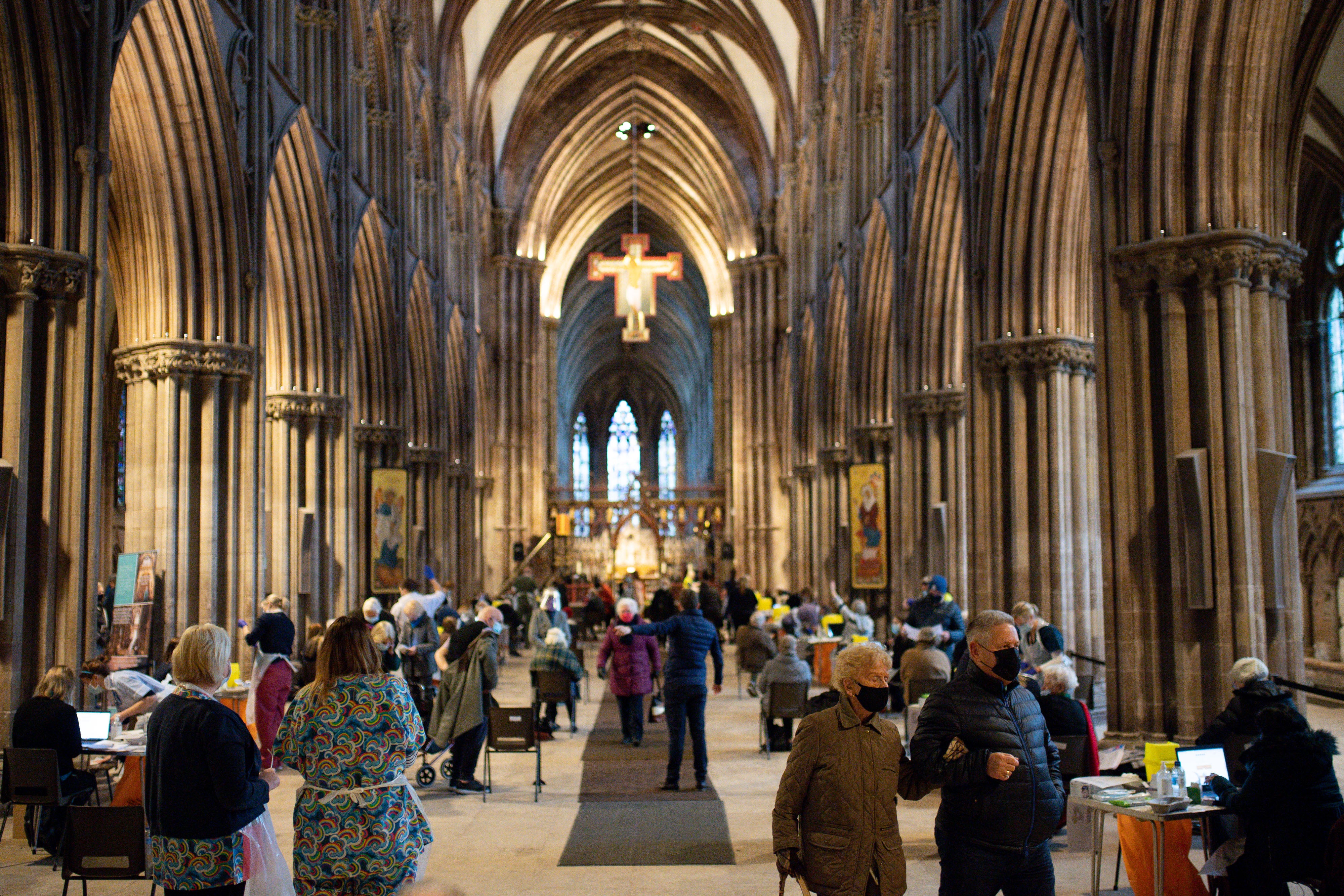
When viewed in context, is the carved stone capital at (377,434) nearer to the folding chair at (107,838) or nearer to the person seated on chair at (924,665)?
the person seated on chair at (924,665)

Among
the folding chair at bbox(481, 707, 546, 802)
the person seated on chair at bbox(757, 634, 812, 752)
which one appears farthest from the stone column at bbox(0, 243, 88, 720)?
the person seated on chair at bbox(757, 634, 812, 752)

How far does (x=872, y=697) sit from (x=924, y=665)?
6.36 metres

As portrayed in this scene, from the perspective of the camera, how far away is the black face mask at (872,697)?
13.8 feet

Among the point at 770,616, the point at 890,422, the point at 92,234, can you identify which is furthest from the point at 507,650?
the point at 92,234

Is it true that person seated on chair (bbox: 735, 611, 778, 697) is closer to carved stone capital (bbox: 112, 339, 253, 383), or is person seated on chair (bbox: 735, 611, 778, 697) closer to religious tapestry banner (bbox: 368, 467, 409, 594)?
carved stone capital (bbox: 112, 339, 253, 383)

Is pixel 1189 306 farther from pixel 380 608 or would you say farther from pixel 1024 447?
pixel 380 608

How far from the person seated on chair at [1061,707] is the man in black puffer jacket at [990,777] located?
9.04 feet

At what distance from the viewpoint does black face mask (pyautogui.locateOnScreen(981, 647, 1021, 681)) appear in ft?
13.8

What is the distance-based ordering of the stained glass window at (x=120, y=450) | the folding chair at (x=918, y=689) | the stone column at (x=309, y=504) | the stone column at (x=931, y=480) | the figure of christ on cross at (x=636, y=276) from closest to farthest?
1. the folding chair at (x=918, y=689)
2. the stone column at (x=309, y=504)
3. the stone column at (x=931, y=480)
4. the stained glass window at (x=120, y=450)
5. the figure of christ on cross at (x=636, y=276)

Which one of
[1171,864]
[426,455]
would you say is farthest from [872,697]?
[426,455]

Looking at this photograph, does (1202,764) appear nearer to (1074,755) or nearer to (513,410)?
(1074,755)

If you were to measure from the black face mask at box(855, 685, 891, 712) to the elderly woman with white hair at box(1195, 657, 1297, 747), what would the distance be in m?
2.53

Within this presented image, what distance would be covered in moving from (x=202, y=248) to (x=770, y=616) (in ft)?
32.7

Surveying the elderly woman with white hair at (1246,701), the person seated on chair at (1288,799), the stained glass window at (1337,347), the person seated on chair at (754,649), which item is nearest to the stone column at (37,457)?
the person seated on chair at (754,649)
